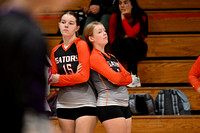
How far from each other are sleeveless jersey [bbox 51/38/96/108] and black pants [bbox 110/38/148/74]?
117 centimetres

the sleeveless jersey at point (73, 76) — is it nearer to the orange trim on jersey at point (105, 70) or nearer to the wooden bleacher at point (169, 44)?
the orange trim on jersey at point (105, 70)

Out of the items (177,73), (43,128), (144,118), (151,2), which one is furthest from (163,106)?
(43,128)

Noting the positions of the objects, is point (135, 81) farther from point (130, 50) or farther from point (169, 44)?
point (169, 44)

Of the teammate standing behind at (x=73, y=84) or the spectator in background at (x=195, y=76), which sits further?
the spectator in background at (x=195, y=76)

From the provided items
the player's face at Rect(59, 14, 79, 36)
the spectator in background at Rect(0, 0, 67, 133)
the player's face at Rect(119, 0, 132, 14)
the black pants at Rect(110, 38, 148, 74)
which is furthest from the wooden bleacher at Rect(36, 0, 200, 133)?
the spectator in background at Rect(0, 0, 67, 133)

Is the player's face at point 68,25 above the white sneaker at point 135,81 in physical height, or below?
above

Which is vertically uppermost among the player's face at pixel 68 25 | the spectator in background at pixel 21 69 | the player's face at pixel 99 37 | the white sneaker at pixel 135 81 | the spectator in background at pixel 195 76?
the spectator in background at pixel 21 69

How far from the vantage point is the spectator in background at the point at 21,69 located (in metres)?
0.59

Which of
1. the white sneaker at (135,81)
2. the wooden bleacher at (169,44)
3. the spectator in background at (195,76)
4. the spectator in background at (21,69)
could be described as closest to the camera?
the spectator in background at (21,69)

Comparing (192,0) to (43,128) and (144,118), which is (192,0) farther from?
(43,128)

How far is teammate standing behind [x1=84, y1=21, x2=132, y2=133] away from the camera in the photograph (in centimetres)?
208

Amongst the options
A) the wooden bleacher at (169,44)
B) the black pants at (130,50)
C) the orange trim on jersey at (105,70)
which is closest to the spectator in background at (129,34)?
the black pants at (130,50)

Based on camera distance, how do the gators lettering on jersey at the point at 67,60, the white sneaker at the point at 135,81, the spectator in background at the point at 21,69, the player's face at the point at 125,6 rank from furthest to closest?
the player's face at the point at 125,6 → the white sneaker at the point at 135,81 → the gators lettering on jersey at the point at 67,60 → the spectator in background at the point at 21,69

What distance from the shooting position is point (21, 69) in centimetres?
60
